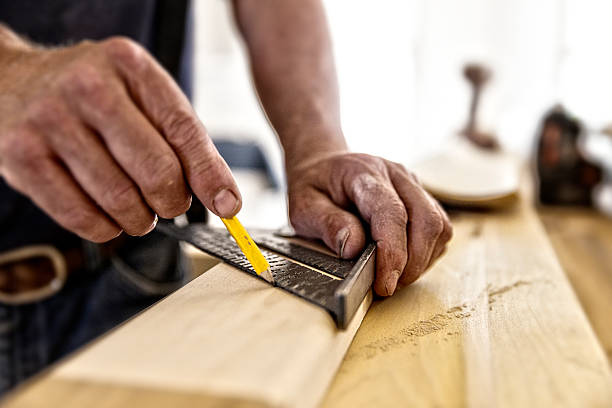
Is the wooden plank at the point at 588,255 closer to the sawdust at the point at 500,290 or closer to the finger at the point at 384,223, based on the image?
the sawdust at the point at 500,290

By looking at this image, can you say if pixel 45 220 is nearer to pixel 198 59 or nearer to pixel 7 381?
pixel 7 381

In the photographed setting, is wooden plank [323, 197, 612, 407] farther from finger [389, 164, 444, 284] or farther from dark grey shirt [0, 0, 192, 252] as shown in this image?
dark grey shirt [0, 0, 192, 252]

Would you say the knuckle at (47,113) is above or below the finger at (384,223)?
above

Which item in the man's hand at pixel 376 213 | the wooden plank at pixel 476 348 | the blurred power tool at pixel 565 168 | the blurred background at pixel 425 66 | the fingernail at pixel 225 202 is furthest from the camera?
the blurred background at pixel 425 66

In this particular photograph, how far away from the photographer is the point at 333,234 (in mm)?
702

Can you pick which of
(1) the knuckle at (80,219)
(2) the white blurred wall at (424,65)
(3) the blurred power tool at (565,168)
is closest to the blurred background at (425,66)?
(2) the white blurred wall at (424,65)

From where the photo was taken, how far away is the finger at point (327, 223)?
665mm

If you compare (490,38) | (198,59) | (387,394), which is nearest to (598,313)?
(387,394)

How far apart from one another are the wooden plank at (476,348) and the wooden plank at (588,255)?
280 mm

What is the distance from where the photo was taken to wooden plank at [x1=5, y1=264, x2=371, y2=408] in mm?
349

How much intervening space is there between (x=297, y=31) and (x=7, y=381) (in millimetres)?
992

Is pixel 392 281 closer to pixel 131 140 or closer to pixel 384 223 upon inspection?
pixel 384 223

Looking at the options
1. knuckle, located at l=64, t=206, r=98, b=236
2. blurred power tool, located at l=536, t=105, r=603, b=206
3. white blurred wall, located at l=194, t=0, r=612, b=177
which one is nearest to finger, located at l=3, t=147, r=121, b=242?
knuckle, located at l=64, t=206, r=98, b=236

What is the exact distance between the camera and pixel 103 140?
0.51 metres
